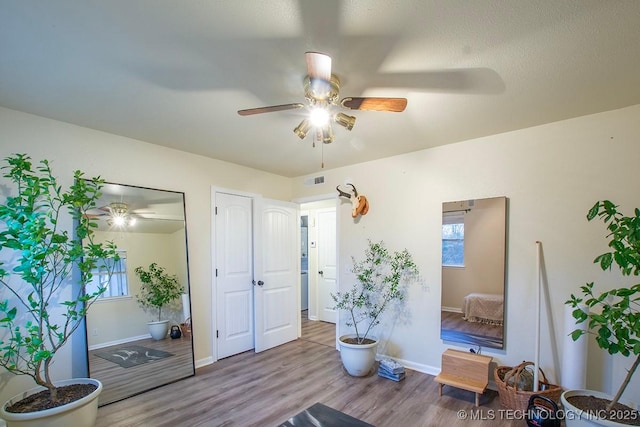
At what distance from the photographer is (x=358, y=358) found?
335 centimetres

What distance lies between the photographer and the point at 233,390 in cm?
309

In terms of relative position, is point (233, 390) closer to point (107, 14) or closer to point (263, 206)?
point (263, 206)

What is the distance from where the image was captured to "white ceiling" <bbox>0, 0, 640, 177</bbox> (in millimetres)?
1484

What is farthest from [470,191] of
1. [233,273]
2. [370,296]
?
[233,273]

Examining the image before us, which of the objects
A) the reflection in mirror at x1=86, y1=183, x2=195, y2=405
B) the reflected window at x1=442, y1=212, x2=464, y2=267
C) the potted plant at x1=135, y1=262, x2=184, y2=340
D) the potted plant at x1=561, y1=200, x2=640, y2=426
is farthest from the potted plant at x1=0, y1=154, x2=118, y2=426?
the potted plant at x1=561, y1=200, x2=640, y2=426

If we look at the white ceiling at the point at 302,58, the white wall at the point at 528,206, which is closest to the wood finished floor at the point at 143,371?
the white ceiling at the point at 302,58

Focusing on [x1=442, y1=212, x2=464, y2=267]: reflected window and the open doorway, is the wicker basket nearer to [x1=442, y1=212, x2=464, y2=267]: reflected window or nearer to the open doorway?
[x1=442, y1=212, x2=464, y2=267]: reflected window

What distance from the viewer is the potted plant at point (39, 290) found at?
7.11 feet

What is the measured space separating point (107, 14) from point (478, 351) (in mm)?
4003

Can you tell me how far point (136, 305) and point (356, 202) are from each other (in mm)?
2871

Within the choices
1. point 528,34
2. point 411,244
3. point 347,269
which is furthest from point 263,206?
point 528,34

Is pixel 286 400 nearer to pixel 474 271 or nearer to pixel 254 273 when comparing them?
pixel 254 273

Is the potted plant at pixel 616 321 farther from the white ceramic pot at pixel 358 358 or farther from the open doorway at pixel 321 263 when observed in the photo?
the open doorway at pixel 321 263

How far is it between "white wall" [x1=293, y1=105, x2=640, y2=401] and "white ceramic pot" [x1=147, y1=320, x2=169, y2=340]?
270 centimetres
